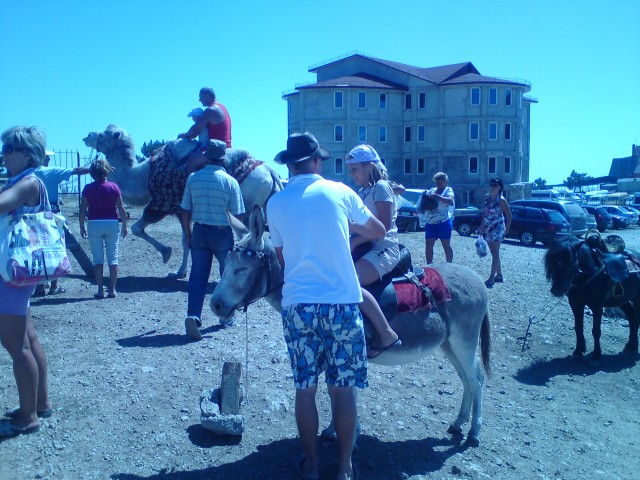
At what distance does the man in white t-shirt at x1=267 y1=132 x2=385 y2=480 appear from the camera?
362 cm

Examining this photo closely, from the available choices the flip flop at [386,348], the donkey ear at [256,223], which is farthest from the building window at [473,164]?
the donkey ear at [256,223]

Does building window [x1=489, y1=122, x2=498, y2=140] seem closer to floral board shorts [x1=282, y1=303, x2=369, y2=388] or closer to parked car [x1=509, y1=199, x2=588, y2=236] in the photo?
parked car [x1=509, y1=199, x2=588, y2=236]

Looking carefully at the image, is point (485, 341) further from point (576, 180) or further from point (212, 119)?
point (576, 180)

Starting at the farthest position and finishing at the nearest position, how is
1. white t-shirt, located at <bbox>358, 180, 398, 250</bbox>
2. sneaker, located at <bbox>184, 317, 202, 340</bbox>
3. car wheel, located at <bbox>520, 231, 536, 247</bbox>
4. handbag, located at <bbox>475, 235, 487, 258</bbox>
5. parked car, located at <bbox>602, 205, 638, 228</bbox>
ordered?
parked car, located at <bbox>602, 205, 638, 228</bbox>
car wheel, located at <bbox>520, 231, 536, 247</bbox>
handbag, located at <bbox>475, 235, 487, 258</bbox>
sneaker, located at <bbox>184, 317, 202, 340</bbox>
white t-shirt, located at <bbox>358, 180, 398, 250</bbox>

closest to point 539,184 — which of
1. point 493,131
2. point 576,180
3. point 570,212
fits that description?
point 576,180

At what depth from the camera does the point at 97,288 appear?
372 inches

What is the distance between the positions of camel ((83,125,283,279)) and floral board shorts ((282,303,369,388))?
19.3 ft

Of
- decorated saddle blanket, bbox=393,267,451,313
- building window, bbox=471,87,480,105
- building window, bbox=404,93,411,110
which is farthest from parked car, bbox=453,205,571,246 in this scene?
building window, bbox=404,93,411,110

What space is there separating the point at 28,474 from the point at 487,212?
31.9 feet

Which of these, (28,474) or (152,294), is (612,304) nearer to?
(152,294)

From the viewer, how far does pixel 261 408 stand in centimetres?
521

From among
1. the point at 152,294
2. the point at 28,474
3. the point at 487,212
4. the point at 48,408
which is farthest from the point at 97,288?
the point at 487,212

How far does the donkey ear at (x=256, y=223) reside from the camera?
405cm

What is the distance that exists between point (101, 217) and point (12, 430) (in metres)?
4.63
